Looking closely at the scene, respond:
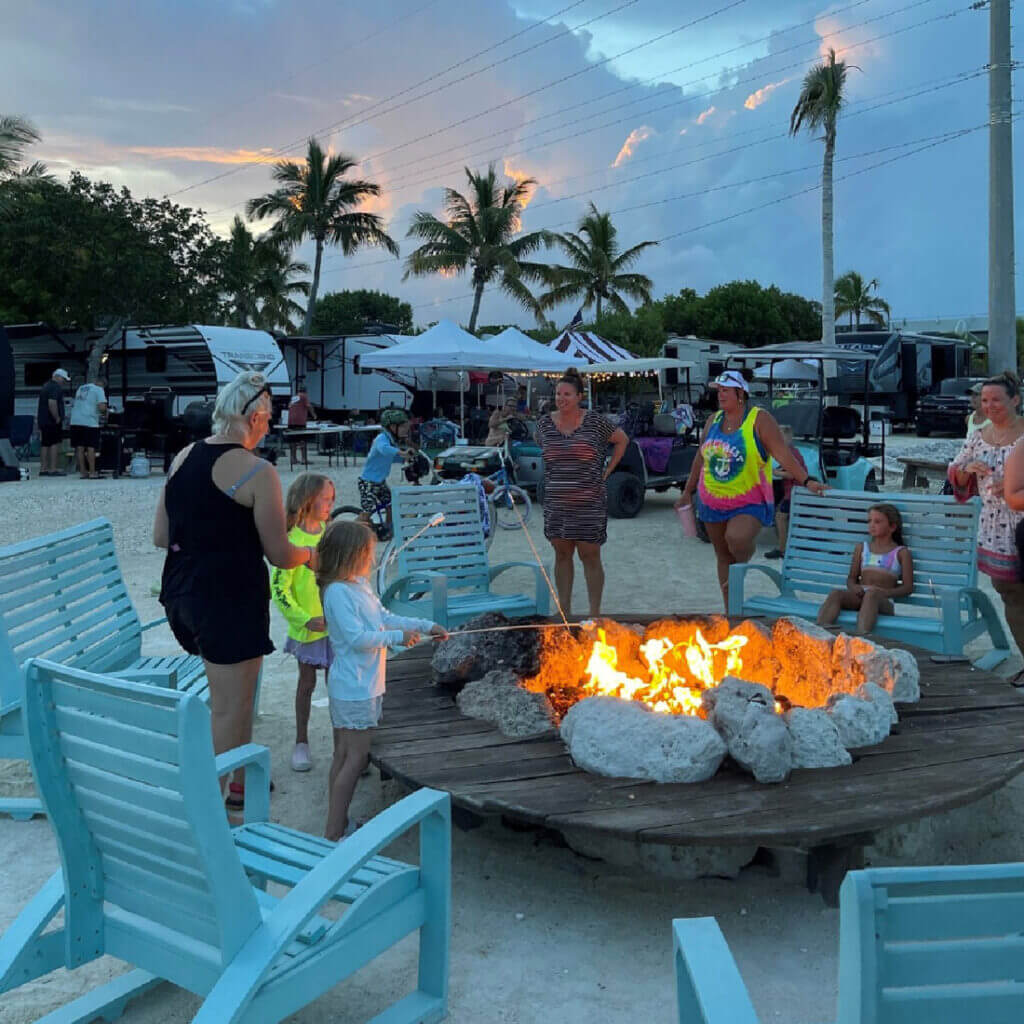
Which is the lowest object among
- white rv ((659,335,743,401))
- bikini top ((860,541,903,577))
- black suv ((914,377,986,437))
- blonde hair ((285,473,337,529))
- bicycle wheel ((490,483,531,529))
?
bikini top ((860,541,903,577))

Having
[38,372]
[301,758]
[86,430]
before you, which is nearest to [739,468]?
[301,758]

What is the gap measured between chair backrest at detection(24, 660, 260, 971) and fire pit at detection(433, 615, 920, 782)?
5.02 ft

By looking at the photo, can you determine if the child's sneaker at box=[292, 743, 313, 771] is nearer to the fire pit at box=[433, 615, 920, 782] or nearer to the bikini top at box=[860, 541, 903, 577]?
the fire pit at box=[433, 615, 920, 782]

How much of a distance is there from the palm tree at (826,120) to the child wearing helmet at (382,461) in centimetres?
1911

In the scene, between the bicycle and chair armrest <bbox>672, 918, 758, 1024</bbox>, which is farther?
the bicycle

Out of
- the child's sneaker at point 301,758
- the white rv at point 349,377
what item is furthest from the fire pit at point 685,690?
the white rv at point 349,377

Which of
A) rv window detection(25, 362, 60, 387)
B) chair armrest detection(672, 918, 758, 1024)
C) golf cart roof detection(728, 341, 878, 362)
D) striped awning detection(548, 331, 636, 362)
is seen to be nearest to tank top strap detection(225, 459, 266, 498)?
chair armrest detection(672, 918, 758, 1024)

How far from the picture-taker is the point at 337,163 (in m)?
37.6

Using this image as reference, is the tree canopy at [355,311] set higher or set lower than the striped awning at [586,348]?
higher

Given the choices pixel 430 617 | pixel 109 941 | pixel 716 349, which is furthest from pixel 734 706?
pixel 716 349

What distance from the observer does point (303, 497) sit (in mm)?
4215

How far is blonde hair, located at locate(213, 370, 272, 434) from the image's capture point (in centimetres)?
347

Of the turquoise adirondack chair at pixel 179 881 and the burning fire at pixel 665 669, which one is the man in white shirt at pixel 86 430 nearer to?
the burning fire at pixel 665 669

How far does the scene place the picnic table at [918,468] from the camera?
11969mm
